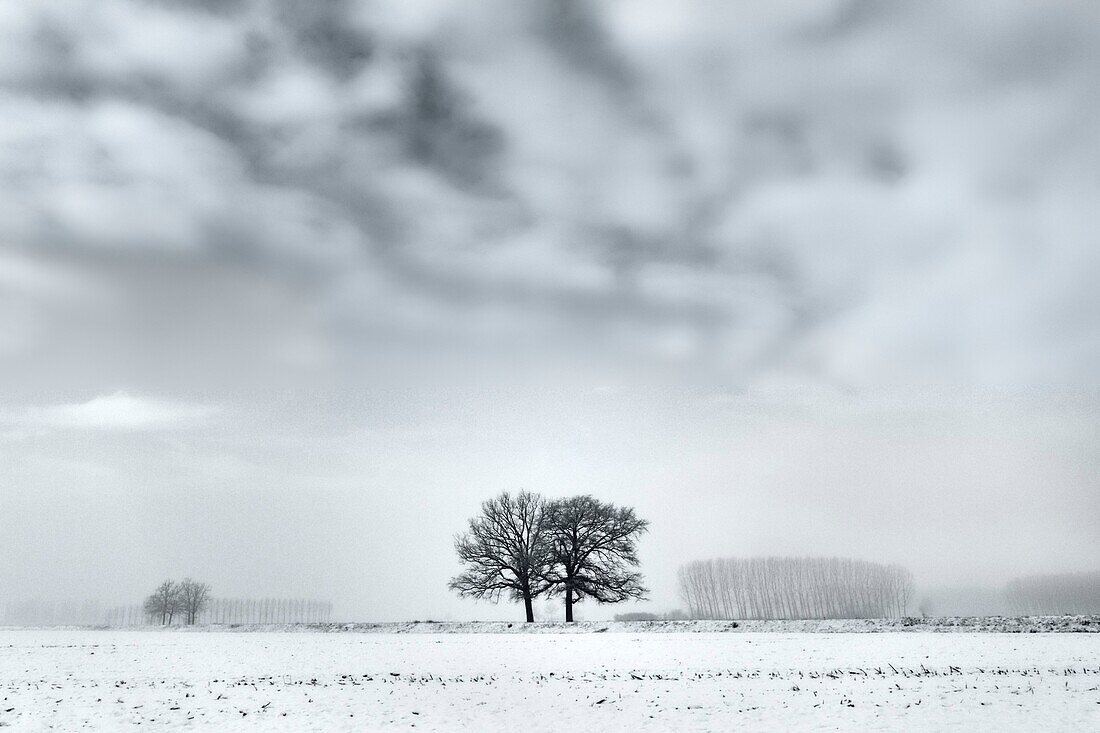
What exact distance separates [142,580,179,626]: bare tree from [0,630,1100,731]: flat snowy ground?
84.2 m

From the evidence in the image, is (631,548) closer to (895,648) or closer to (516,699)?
(895,648)

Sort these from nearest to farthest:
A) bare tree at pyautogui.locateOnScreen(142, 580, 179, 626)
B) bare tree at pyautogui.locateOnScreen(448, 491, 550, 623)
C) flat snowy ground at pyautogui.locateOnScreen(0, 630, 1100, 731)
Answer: flat snowy ground at pyautogui.locateOnScreen(0, 630, 1100, 731) < bare tree at pyautogui.locateOnScreen(448, 491, 550, 623) < bare tree at pyautogui.locateOnScreen(142, 580, 179, 626)

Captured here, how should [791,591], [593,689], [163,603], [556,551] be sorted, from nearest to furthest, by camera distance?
[593,689] → [556,551] → [163,603] → [791,591]

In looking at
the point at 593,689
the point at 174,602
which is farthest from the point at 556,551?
the point at 174,602

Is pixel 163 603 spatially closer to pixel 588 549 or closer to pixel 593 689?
pixel 588 549

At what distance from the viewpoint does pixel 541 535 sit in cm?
5600

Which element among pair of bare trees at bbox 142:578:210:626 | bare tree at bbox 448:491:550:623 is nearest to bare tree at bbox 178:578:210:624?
pair of bare trees at bbox 142:578:210:626

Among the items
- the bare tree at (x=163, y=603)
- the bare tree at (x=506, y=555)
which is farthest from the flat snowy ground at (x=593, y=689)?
the bare tree at (x=163, y=603)

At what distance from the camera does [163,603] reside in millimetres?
101938

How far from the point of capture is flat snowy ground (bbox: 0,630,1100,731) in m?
14.9

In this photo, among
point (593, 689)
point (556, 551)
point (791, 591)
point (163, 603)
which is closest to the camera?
point (593, 689)

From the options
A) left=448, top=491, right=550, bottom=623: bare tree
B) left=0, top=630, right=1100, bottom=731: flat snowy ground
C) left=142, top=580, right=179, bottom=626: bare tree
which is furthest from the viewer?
left=142, top=580, right=179, bottom=626: bare tree

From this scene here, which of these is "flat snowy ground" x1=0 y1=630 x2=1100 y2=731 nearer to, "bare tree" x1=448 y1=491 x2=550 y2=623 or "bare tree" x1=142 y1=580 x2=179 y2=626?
"bare tree" x1=448 y1=491 x2=550 y2=623

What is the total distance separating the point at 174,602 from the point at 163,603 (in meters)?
1.50
